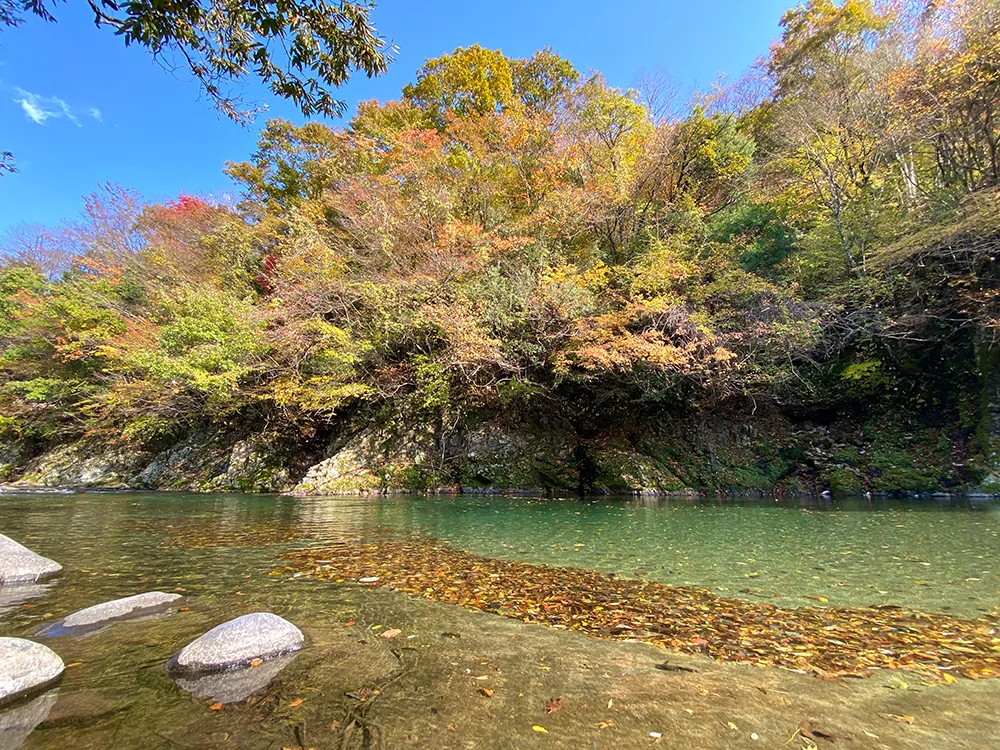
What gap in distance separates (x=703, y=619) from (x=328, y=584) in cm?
360

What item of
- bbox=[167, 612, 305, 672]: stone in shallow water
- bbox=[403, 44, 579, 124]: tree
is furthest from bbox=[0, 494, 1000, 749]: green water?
bbox=[403, 44, 579, 124]: tree

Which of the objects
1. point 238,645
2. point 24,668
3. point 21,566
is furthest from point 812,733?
point 21,566

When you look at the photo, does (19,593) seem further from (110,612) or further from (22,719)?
(22,719)

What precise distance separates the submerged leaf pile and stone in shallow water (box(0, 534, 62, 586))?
2.45m

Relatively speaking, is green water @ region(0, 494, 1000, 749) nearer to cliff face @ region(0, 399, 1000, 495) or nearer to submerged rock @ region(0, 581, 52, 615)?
submerged rock @ region(0, 581, 52, 615)

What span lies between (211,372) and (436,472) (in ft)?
28.1

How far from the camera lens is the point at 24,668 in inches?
100.0

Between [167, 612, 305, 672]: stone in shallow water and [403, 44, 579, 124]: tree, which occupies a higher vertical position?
[403, 44, 579, 124]: tree

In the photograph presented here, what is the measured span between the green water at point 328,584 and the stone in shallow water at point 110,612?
0.18m

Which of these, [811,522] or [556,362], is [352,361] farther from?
[811,522]

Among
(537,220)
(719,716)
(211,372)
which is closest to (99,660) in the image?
(719,716)

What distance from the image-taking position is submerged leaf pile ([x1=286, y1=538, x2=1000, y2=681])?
10.1 feet

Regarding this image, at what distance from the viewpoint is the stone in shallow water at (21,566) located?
4719mm

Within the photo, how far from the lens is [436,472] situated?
51.8 ft
